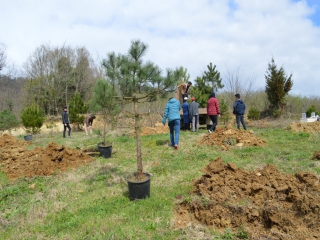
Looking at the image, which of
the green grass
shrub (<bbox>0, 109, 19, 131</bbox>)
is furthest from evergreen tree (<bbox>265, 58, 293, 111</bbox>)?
shrub (<bbox>0, 109, 19, 131</bbox>)

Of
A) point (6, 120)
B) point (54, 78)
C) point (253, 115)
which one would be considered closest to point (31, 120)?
point (6, 120)

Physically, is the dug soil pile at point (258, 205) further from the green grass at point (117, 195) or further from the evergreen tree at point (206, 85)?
the evergreen tree at point (206, 85)

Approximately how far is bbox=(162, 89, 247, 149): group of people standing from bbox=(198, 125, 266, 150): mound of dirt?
122cm

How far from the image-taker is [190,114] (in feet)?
35.5

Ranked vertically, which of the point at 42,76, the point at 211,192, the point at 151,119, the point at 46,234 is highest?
the point at 42,76

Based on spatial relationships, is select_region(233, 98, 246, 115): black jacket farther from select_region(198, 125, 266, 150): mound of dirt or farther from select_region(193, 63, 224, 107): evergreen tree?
select_region(193, 63, 224, 107): evergreen tree

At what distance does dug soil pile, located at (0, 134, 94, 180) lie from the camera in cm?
576

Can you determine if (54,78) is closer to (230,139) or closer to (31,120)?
(31,120)

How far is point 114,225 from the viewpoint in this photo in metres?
3.12

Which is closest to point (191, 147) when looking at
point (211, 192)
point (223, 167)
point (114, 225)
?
point (223, 167)

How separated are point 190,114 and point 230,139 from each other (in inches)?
139

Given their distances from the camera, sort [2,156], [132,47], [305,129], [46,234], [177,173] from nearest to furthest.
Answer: [46,234], [132,47], [177,173], [2,156], [305,129]

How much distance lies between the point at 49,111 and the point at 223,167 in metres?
24.7

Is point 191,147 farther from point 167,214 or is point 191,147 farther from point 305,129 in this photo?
point 305,129
